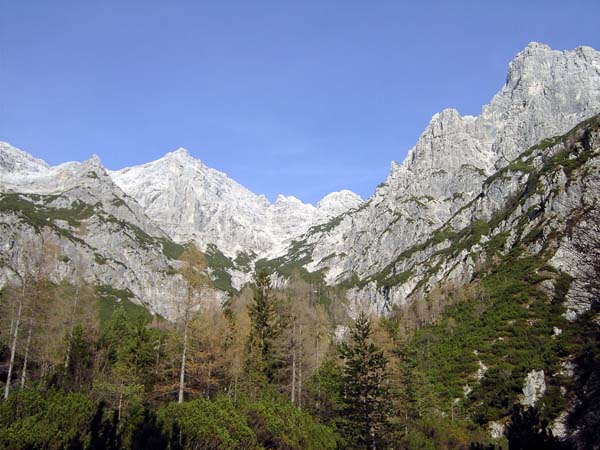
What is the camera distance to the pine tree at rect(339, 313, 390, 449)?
36.8 meters

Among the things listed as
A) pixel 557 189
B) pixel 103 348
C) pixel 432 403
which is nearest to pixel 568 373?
pixel 432 403

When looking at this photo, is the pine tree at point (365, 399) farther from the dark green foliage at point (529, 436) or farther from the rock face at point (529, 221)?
the rock face at point (529, 221)

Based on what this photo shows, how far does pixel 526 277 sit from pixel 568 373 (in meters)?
44.3

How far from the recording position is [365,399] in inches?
1487

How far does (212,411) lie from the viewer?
19.7 meters

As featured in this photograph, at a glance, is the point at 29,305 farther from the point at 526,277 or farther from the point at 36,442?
the point at 526,277

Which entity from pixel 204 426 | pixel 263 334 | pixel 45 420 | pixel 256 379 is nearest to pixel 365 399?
pixel 256 379

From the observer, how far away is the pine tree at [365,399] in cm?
3675

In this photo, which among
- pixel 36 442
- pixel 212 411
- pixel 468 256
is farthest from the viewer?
pixel 468 256

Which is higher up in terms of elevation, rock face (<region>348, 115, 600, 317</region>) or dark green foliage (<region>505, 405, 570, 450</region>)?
rock face (<region>348, 115, 600, 317</region>)

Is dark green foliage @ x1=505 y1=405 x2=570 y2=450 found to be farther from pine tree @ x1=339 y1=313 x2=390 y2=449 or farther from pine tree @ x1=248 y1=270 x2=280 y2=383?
pine tree @ x1=248 y1=270 x2=280 y2=383

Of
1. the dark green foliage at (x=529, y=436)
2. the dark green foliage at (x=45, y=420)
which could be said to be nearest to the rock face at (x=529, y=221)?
the dark green foliage at (x=529, y=436)

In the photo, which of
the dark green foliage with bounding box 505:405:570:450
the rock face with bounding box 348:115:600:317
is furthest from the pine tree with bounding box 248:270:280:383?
the rock face with bounding box 348:115:600:317

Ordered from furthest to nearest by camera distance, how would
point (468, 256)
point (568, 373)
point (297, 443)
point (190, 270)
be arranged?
point (468, 256)
point (568, 373)
point (190, 270)
point (297, 443)
